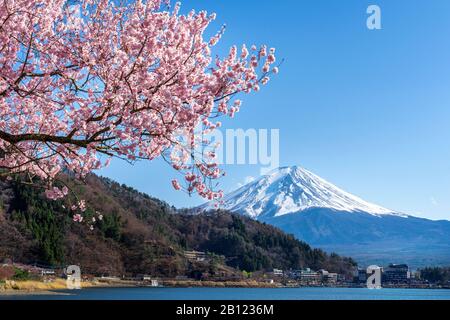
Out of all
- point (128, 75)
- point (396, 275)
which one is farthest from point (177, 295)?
point (396, 275)

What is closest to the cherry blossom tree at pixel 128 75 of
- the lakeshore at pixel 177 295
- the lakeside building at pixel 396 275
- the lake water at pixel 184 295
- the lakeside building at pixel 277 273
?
the lakeshore at pixel 177 295

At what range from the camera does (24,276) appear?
5322 cm

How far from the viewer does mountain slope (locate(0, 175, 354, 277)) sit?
69125 millimetres

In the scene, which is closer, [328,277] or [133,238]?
[133,238]

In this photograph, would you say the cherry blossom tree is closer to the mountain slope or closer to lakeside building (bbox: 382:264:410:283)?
the mountain slope

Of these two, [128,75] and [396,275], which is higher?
[128,75]

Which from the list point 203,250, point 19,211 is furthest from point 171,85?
point 203,250

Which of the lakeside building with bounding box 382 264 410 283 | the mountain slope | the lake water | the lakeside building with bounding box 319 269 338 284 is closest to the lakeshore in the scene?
the lake water

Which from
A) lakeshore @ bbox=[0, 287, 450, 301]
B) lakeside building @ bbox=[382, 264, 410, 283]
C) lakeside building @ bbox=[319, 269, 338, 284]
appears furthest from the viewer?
lakeside building @ bbox=[382, 264, 410, 283]

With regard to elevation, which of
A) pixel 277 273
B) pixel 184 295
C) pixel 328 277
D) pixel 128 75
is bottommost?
pixel 184 295

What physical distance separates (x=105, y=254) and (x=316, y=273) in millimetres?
54030

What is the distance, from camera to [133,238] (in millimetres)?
86938

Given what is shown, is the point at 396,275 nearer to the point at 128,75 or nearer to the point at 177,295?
the point at 177,295
